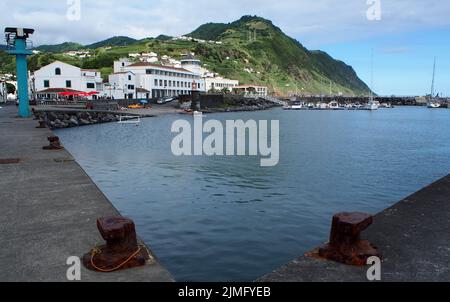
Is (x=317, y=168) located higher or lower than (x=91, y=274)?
lower

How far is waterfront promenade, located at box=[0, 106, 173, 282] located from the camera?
6.45 meters

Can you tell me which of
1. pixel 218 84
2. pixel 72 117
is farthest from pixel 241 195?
pixel 218 84

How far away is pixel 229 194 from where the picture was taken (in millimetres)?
21312

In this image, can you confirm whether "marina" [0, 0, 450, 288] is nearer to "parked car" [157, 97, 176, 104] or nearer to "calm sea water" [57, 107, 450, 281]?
"calm sea water" [57, 107, 450, 281]

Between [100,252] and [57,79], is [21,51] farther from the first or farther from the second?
[57,79]

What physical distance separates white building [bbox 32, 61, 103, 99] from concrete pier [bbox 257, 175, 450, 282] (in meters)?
102

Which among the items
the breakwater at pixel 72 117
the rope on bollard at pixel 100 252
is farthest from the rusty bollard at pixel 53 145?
the breakwater at pixel 72 117

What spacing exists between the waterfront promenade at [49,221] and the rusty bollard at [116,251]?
144 millimetres

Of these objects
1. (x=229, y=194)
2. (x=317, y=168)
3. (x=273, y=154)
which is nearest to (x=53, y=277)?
(x=229, y=194)

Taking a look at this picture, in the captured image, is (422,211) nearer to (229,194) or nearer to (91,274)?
(91,274)

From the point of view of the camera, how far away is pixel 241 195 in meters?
21.1

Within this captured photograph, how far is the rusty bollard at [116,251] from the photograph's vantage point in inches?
257
